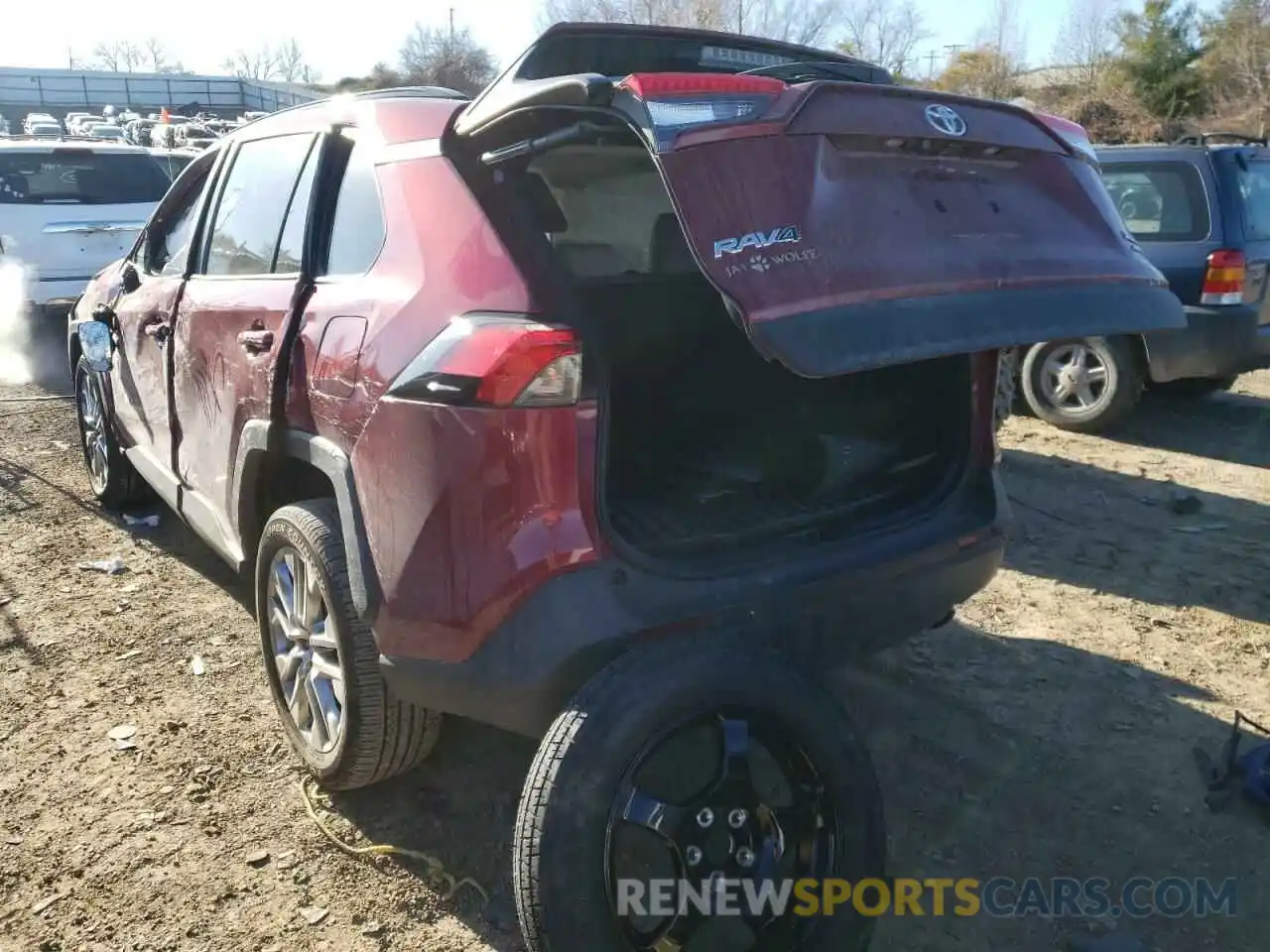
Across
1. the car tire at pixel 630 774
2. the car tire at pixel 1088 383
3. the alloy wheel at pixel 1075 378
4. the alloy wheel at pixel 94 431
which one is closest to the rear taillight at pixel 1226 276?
the car tire at pixel 1088 383

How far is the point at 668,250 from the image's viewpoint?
11.7ft

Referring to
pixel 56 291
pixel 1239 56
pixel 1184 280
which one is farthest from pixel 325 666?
pixel 1239 56

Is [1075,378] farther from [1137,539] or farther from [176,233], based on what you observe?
[176,233]

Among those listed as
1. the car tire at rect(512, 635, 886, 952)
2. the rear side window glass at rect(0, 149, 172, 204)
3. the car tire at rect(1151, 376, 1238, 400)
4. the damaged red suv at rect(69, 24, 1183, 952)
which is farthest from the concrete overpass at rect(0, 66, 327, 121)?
the car tire at rect(512, 635, 886, 952)

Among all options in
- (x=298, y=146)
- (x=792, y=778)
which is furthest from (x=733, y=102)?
(x=298, y=146)

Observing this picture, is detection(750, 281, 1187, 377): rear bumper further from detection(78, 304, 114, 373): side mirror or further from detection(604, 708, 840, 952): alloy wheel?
detection(78, 304, 114, 373): side mirror

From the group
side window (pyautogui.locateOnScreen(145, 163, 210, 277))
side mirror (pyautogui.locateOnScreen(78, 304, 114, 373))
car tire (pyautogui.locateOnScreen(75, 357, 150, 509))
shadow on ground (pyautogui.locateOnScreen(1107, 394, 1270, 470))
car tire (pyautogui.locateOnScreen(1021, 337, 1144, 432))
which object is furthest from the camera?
→ car tire (pyautogui.locateOnScreen(1021, 337, 1144, 432))

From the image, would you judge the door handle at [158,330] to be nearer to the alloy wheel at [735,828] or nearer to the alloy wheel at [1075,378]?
the alloy wheel at [735,828]

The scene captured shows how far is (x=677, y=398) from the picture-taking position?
3625mm

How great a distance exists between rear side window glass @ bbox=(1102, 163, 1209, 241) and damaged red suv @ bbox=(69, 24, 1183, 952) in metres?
4.76

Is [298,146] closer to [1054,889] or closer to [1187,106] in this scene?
[1054,889]

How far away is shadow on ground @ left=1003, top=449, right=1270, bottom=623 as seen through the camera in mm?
4566

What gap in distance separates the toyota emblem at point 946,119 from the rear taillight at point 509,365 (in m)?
0.97

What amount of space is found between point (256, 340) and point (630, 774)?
5.89ft
